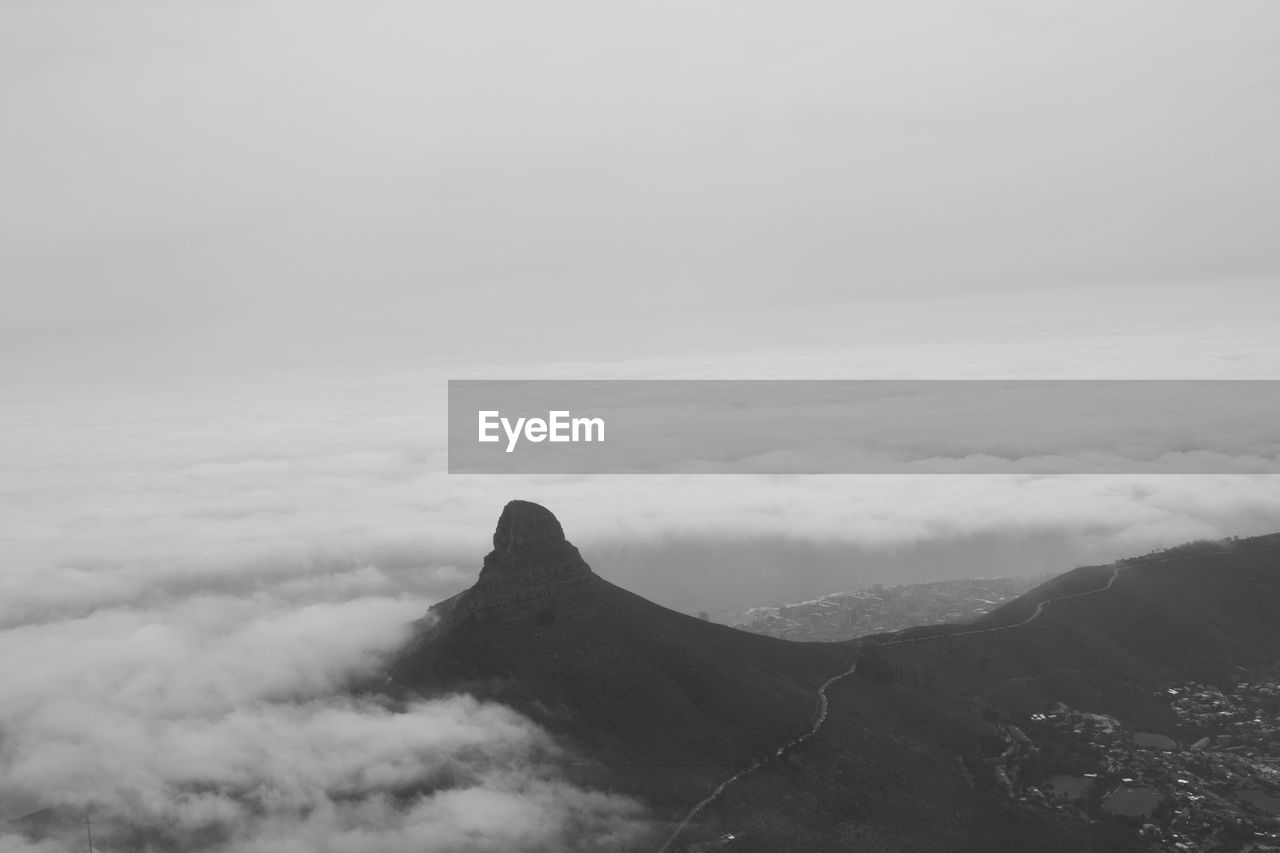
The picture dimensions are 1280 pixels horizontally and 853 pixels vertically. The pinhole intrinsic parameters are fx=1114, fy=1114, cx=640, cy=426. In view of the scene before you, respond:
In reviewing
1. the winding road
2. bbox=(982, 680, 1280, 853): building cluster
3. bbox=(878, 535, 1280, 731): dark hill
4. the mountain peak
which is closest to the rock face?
the mountain peak

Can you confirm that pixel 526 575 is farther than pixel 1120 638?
No

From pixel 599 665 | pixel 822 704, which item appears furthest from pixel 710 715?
pixel 822 704

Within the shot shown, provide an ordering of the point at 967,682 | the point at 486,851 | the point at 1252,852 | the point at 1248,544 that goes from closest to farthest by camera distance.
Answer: the point at 486,851 < the point at 1252,852 < the point at 967,682 < the point at 1248,544

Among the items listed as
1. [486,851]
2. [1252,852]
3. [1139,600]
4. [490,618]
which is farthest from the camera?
[1139,600]

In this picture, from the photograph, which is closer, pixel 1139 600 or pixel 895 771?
pixel 895 771

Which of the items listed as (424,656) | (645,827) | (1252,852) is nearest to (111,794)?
(424,656)

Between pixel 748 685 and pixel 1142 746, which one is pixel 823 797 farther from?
pixel 1142 746

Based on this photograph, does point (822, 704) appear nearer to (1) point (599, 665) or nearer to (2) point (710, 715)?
(2) point (710, 715)
